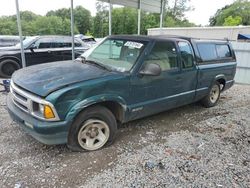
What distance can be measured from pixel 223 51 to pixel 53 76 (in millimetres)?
4524

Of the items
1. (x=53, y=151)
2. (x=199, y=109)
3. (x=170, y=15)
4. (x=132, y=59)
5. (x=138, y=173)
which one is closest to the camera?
(x=138, y=173)

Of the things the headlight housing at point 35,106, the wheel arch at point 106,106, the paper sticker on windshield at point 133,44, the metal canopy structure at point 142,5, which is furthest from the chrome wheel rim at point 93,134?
the metal canopy structure at point 142,5

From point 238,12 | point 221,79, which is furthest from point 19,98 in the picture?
point 238,12

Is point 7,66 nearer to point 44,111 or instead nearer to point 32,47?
point 32,47

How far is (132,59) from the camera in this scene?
375 centimetres

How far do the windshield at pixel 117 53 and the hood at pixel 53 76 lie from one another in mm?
291

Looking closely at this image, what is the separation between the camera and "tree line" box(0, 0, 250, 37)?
48.4m

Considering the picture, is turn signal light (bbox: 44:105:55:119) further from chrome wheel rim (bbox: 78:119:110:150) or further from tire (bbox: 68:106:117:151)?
chrome wheel rim (bbox: 78:119:110:150)

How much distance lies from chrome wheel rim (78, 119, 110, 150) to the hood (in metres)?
0.67

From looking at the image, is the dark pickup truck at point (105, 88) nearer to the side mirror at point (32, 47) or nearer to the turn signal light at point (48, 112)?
the turn signal light at point (48, 112)

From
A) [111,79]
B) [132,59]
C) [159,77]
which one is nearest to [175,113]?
[159,77]

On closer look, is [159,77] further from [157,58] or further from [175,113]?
[175,113]

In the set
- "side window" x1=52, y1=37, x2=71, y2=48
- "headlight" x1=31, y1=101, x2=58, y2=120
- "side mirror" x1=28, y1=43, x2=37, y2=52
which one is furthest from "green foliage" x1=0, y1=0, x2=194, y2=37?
"headlight" x1=31, y1=101, x2=58, y2=120

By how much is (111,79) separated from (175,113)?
2.48 metres
